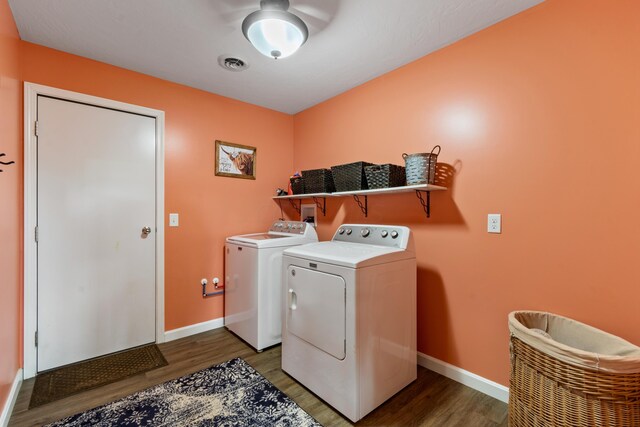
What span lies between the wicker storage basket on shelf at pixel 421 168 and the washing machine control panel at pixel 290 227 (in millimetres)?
1186

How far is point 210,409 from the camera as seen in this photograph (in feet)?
5.54

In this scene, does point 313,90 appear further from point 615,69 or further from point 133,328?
point 133,328

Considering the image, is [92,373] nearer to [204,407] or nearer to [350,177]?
[204,407]

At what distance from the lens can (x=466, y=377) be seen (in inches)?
75.6

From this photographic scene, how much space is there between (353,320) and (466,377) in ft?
3.33

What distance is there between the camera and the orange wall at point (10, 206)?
1522 millimetres

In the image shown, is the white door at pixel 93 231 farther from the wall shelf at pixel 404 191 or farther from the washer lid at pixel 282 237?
the wall shelf at pixel 404 191

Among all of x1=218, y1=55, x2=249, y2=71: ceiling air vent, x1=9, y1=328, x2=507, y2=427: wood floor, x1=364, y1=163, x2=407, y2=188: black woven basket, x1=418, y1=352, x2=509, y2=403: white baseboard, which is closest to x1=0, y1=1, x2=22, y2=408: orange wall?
x1=9, y1=328, x2=507, y2=427: wood floor

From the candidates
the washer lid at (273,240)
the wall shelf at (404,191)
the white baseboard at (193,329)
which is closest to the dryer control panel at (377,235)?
the wall shelf at (404,191)

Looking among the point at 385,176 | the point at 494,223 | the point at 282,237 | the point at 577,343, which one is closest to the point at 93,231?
the point at 282,237

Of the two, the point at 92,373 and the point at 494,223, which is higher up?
the point at 494,223

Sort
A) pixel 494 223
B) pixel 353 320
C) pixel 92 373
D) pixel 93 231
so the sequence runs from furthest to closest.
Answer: pixel 93 231
pixel 92 373
pixel 494 223
pixel 353 320

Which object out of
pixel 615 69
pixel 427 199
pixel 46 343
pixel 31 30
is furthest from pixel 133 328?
pixel 615 69

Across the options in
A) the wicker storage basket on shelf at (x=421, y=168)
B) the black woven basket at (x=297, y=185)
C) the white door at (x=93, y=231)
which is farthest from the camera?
the black woven basket at (x=297, y=185)
